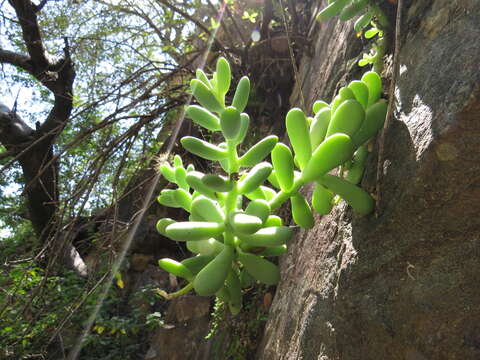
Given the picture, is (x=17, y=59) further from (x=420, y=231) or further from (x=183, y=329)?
(x=420, y=231)

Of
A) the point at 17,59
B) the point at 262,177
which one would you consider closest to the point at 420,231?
the point at 262,177

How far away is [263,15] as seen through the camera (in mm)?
2465

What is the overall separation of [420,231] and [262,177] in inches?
11.2

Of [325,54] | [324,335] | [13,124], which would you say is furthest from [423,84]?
[13,124]

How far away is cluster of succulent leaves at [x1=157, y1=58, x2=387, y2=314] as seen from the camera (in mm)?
646

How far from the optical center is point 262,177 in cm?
69

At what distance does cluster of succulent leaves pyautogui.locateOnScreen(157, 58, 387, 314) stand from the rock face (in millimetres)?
64

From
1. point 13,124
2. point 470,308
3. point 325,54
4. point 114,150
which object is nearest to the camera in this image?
point 470,308

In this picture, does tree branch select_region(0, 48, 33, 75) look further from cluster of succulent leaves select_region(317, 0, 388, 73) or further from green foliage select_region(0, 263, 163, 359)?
cluster of succulent leaves select_region(317, 0, 388, 73)

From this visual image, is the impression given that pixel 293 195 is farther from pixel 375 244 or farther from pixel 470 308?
pixel 470 308

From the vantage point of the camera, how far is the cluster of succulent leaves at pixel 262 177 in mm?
646

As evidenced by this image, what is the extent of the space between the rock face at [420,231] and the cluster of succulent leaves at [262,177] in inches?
2.5

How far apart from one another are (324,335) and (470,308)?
0.30 m

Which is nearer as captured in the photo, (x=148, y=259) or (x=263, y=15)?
(x=263, y=15)
